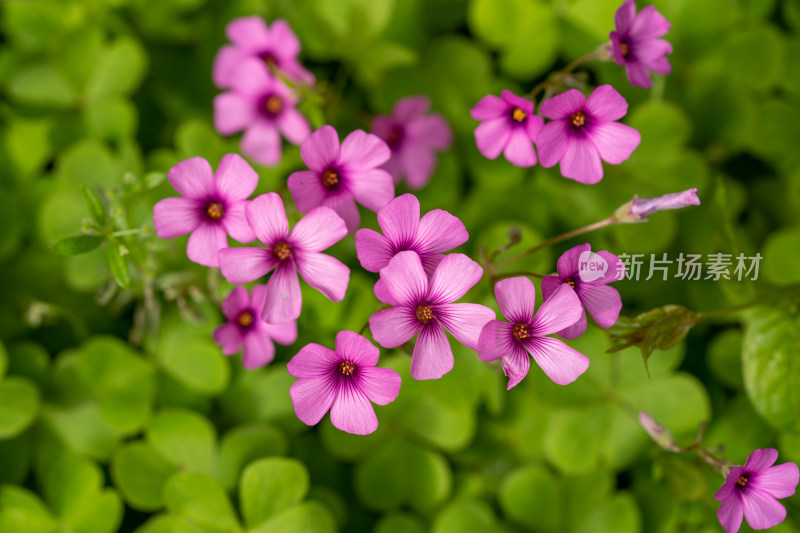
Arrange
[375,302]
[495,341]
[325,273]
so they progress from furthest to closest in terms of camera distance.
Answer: [375,302] → [325,273] → [495,341]

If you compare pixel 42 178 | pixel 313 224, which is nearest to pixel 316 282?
pixel 313 224

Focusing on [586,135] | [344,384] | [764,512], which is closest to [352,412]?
[344,384]

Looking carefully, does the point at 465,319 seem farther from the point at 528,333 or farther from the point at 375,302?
the point at 375,302

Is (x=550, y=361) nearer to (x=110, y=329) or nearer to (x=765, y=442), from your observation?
(x=765, y=442)

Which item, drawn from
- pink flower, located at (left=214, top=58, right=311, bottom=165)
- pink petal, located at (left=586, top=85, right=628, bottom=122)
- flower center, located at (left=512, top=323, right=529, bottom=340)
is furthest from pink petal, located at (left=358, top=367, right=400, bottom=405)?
pink flower, located at (left=214, top=58, right=311, bottom=165)

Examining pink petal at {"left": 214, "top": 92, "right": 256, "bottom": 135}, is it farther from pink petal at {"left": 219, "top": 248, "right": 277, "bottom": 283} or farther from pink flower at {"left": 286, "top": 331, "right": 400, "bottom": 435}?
pink flower at {"left": 286, "top": 331, "right": 400, "bottom": 435}

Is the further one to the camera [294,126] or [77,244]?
[294,126]

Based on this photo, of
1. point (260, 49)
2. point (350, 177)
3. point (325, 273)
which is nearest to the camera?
point (325, 273)
